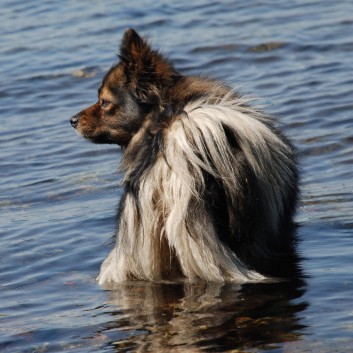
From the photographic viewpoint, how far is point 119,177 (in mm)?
8867

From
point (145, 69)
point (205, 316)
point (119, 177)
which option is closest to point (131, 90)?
point (145, 69)

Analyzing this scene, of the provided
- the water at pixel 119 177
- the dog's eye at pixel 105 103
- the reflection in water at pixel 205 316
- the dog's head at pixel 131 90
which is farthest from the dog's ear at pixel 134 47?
the reflection in water at pixel 205 316

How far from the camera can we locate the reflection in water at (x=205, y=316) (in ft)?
17.2

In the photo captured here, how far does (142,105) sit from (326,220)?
1740 mm

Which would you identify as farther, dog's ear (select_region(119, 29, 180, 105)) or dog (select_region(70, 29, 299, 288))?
dog's ear (select_region(119, 29, 180, 105))

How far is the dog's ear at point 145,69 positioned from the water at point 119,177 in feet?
1.98

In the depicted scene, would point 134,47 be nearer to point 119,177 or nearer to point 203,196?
point 203,196

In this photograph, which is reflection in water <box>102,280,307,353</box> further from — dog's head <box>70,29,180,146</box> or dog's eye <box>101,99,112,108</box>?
dog's eye <box>101,99,112,108</box>

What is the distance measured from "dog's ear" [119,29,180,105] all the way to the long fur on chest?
0.81ft

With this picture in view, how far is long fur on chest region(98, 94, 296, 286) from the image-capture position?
5.68 metres

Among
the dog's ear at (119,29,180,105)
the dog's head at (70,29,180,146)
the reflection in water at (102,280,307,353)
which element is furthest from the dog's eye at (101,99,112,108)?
the reflection in water at (102,280,307,353)

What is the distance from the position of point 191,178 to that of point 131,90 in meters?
1.09

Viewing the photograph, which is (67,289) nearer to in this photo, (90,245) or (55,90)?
(90,245)

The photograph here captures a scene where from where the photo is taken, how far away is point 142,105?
6453 millimetres
